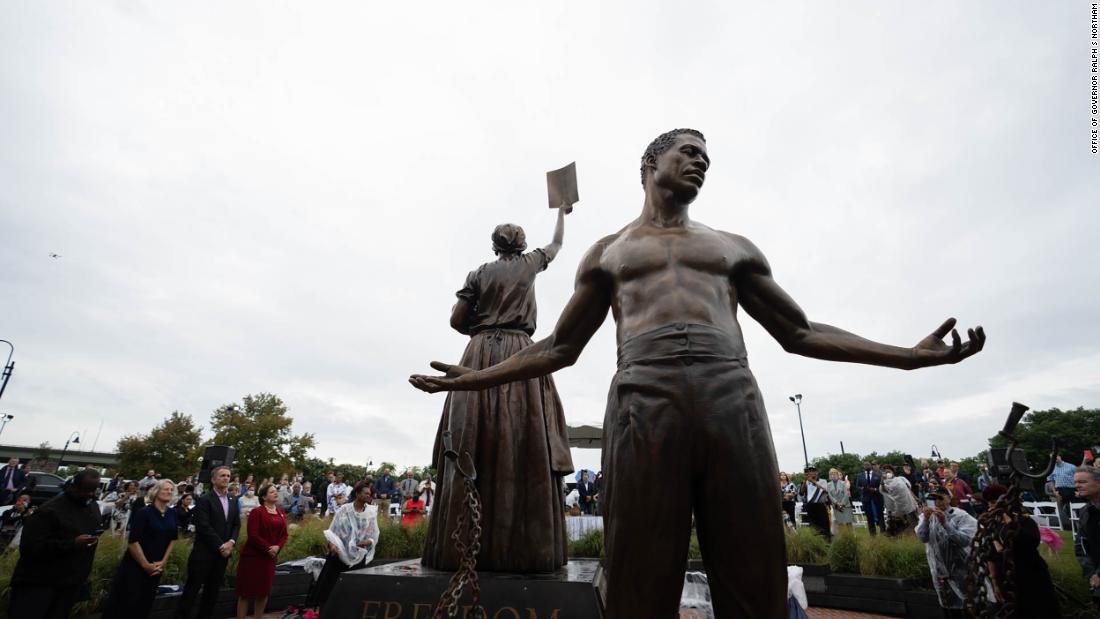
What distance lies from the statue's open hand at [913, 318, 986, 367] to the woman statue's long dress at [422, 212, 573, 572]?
2.80m

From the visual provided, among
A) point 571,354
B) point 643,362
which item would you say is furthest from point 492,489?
point 643,362

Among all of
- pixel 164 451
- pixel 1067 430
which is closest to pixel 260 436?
pixel 164 451

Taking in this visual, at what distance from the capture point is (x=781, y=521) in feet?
6.73


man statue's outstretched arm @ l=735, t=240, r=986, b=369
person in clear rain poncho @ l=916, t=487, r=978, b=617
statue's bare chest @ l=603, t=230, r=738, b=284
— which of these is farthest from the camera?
person in clear rain poncho @ l=916, t=487, r=978, b=617

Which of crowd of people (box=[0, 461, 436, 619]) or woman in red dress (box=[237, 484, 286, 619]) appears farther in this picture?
woman in red dress (box=[237, 484, 286, 619])

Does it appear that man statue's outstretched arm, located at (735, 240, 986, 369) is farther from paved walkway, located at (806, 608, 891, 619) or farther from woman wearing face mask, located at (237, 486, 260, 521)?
woman wearing face mask, located at (237, 486, 260, 521)

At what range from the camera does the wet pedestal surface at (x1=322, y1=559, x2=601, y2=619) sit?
11.6 feet

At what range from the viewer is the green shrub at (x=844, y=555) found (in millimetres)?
10273

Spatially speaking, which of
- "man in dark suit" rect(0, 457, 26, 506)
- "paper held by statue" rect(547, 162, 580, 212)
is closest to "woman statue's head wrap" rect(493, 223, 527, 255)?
"paper held by statue" rect(547, 162, 580, 212)

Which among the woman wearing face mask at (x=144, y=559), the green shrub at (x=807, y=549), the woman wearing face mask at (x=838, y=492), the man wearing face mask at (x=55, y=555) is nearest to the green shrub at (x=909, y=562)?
the green shrub at (x=807, y=549)

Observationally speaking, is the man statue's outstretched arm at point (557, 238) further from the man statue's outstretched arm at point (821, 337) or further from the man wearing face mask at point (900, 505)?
the man wearing face mask at point (900, 505)

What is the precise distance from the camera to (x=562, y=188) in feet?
19.1

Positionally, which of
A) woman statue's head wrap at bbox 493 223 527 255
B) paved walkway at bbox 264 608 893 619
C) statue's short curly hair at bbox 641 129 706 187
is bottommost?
paved walkway at bbox 264 608 893 619

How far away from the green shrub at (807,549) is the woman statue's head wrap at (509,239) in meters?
8.28
